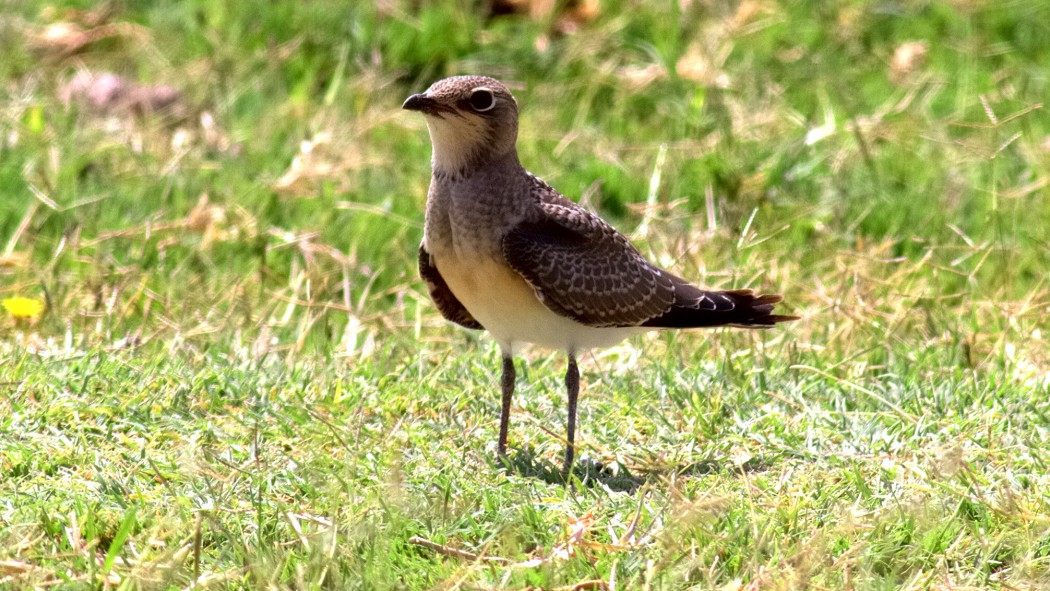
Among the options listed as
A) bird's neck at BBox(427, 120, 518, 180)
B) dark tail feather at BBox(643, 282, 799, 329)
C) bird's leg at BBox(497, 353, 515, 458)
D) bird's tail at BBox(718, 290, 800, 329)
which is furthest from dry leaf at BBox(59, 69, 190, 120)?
bird's tail at BBox(718, 290, 800, 329)

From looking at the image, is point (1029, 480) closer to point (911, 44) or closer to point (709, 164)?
point (709, 164)

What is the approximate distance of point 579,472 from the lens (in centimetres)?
513

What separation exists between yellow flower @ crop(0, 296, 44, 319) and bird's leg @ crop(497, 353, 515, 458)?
7.77 feet

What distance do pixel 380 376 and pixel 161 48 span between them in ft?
15.5

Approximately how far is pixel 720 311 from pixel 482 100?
1.28 meters

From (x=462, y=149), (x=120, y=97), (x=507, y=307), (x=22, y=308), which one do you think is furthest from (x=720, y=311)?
(x=120, y=97)

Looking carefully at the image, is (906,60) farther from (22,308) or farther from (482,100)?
(22,308)

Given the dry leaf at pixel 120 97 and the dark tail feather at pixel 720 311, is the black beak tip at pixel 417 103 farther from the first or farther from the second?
the dry leaf at pixel 120 97

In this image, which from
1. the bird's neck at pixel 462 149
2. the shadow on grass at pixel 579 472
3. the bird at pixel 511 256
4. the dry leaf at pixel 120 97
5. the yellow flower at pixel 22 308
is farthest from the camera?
the dry leaf at pixel 120 97

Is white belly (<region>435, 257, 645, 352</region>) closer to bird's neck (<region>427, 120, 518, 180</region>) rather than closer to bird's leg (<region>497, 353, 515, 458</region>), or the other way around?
bird's leg (<region>497, 353, 515, 458</region>)

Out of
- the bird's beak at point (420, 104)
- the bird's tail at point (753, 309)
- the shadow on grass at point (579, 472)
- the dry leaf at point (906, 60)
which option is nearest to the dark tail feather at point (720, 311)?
the bird's tail at point (753, 309)

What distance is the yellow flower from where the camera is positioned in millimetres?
6434

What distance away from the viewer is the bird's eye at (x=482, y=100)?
5352mm

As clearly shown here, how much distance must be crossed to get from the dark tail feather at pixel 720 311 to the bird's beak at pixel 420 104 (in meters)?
1.23
